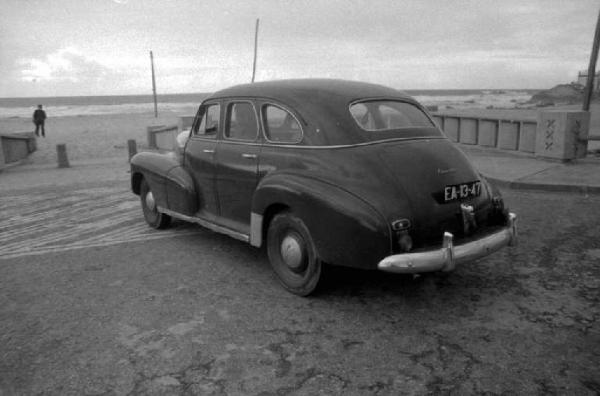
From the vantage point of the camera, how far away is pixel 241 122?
16.1 feet

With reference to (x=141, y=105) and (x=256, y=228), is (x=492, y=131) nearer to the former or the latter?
(x=256, y=228)

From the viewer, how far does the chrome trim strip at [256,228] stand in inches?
172

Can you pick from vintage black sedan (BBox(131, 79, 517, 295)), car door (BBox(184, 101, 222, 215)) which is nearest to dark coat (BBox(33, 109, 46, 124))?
car door (BBox(184, 101, 222, 215))

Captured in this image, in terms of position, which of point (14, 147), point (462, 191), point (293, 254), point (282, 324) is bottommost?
point (282, 324)

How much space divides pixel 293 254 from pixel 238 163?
119 cm

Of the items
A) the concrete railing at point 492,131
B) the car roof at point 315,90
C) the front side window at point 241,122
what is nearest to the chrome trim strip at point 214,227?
the front side window at point 241,122

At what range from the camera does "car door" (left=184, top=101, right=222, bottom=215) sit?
517cm

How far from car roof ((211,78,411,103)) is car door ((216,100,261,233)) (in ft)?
0.63

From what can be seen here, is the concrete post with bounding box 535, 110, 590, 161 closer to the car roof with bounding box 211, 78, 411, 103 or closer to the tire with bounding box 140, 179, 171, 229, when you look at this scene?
the car roof with bounding box 211, 78, 411, 103

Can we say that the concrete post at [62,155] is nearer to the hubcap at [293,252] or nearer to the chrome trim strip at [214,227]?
the chrome trim strip at [214,227]

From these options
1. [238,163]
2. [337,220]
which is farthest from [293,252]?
[238,163]

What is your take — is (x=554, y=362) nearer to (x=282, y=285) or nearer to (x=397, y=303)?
(x=397, y=303)

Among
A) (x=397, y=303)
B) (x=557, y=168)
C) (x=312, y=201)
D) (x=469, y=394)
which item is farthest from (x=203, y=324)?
(x=557, y=168)

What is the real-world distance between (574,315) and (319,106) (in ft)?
8.56
